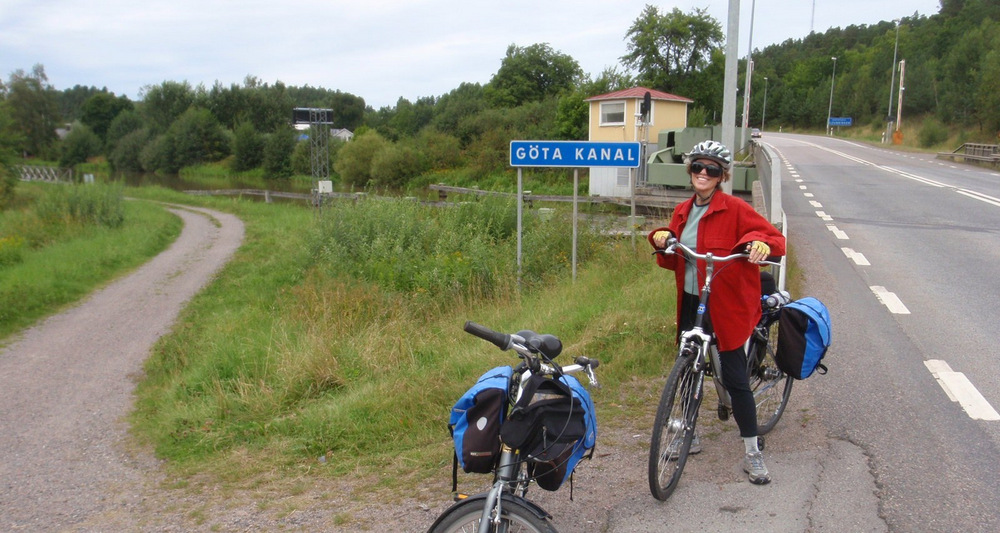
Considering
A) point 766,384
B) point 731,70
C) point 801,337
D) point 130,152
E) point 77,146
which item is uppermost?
point 731,70

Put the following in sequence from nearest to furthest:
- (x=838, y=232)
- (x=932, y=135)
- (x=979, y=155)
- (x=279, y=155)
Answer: (x=838, y=232) → (x=979, y=155) → (x=932, y=135) → (x=279, y=155)

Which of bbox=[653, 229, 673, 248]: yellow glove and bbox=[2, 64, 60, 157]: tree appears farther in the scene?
bbox=[2, 64, 60, 157]: tree

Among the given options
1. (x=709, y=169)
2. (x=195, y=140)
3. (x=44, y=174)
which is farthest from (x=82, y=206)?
(x=195, y=140)

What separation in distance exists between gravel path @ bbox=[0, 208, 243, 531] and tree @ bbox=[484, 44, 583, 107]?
5488 cm

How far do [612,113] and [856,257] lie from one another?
25.6m

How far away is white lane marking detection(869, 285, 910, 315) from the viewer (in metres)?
7.32

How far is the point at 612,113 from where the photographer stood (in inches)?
1362

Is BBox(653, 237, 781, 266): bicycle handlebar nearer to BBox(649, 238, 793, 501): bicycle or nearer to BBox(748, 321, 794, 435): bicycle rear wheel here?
BBox(649, 238, 793, 501): bicycle

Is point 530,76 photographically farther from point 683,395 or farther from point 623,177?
point 683,395

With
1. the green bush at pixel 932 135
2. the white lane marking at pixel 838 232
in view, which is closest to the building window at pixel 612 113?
the white lane marking at pixel 838 232

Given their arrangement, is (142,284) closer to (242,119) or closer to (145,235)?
(145,235)

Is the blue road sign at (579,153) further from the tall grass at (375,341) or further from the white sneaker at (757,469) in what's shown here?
the white sneaker at (757,469)

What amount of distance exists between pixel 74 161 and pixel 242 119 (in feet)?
73.0

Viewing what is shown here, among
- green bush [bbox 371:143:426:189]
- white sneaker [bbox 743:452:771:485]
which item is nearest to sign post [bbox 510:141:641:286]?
white sneaker [bbox 743:452:771:485]
